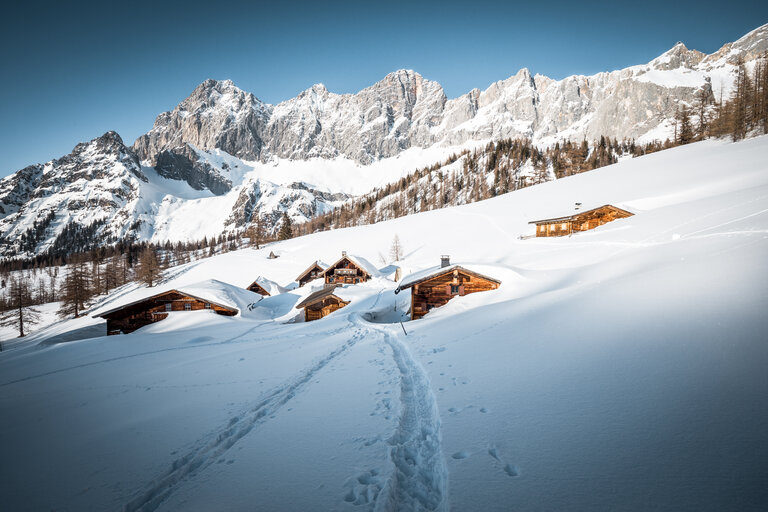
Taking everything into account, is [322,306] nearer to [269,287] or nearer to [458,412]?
[269,287]

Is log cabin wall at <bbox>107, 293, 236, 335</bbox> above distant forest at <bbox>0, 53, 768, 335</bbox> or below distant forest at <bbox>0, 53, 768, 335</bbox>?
below

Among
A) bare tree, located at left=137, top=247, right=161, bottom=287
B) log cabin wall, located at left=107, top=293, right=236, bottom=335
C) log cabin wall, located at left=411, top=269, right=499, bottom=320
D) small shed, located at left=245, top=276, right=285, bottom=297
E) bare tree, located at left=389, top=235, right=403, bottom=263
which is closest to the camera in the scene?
log cabin wall, located at left=411, top=269, right=499, bottom=320

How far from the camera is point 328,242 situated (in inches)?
2899

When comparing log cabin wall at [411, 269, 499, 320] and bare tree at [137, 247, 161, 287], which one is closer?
log cabin wall at [411, 269, 499, 320]

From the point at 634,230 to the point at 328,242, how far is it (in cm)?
6068

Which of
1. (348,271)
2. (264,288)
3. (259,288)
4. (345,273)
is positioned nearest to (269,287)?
(264,288)

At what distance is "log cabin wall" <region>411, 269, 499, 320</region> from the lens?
21062 millimetres

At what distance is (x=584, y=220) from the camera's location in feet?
124

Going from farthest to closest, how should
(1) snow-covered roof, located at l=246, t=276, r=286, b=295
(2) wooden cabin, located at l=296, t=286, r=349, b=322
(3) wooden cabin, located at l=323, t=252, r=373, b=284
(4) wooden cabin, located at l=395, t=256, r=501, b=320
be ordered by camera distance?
(1) snow-covered roof, located at l=246, t=276, r=286, b=295, (3) wooden cabin, located at l=323, t=252, r=373, b=284, (2) wooden cabin, located at l=296, t=286, r=349, b=322, (4) wooden cabin, located at l=395, t=256, r=501, b=320

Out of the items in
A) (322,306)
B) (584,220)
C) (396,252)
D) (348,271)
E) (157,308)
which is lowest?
(322,306)

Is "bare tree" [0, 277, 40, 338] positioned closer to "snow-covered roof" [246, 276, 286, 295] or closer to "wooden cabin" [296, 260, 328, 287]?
"snow-covered roof" [246, 276, 286, 295]

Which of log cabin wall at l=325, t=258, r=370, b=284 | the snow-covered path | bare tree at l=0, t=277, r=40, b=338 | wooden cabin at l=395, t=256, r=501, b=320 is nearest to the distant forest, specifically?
bare tree at l=0, t=277, r=40, b=338

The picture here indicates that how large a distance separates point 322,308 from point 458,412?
27389 millimetres

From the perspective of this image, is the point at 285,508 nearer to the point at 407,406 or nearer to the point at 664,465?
the point at 407,406
